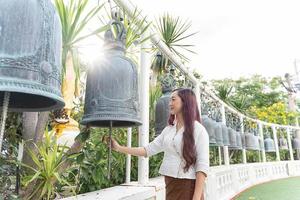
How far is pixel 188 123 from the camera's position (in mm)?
1787

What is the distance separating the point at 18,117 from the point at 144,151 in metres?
1.02

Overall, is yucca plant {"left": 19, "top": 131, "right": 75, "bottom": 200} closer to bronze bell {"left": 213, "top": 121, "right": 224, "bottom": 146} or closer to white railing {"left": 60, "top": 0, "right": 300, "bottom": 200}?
white railing {"left": 60, "top": 0, "right": 300, "bottom": 200}

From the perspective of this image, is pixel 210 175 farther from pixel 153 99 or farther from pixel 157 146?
pixel 157 146

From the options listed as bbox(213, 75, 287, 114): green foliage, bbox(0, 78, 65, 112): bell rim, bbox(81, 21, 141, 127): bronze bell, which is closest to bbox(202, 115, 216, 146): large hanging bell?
bbox(81, 21, 141, 127): bronze bell

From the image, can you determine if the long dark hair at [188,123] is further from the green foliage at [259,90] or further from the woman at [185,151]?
the green foliage at [259,90]

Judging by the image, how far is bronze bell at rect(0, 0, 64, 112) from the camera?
0.82 m

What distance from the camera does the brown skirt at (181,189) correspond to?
1.76 m

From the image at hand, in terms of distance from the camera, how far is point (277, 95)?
2120 cm

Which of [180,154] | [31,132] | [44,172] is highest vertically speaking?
[31,132]

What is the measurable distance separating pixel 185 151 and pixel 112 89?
64 cm

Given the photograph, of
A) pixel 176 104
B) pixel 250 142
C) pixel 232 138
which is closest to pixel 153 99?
pixel 176 104

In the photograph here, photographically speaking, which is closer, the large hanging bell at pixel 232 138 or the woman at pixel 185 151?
the woman at pixel 185 151

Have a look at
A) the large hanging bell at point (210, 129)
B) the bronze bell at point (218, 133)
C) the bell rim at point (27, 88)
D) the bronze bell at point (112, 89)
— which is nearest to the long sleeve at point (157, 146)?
the bronze bell at point (112, 89)

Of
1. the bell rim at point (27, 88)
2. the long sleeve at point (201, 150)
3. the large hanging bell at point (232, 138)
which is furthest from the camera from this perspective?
the large hanging bell at point (232, 138)
